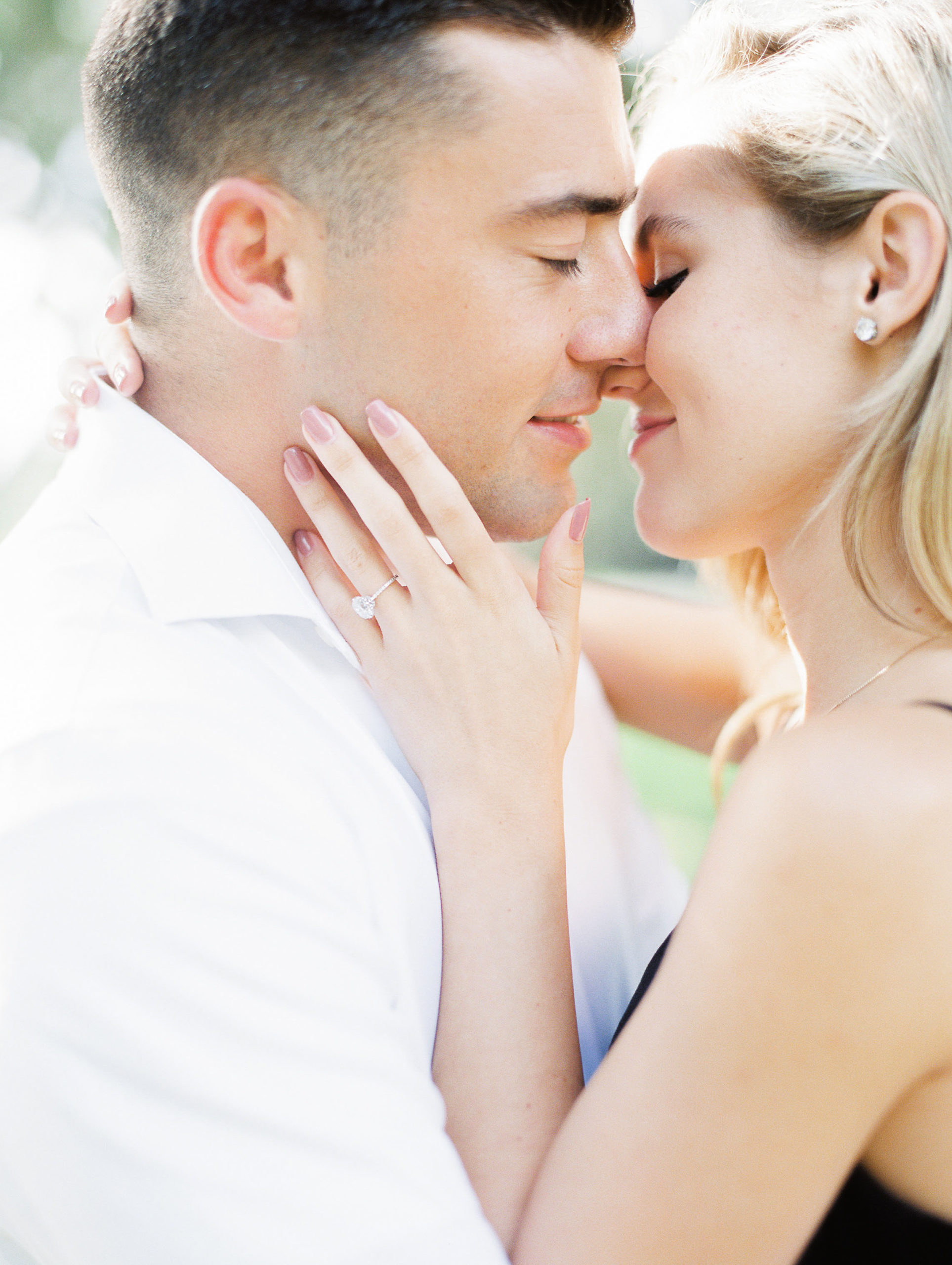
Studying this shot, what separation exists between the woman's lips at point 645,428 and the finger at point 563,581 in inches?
9.7

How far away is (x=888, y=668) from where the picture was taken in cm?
177

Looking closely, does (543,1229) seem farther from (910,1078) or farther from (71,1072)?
(71,1072)

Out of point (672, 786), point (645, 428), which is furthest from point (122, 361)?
point (672, 786)

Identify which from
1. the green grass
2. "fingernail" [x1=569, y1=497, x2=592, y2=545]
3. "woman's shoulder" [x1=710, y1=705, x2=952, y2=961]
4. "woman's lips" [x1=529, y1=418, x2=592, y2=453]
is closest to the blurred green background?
the green grass

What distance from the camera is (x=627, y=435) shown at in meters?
2.51

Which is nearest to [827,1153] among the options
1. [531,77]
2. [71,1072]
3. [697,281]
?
[71,1072]

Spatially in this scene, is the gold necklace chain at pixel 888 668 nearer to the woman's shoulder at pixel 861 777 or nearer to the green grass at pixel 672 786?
the woman's shoulder at pixel 861 777

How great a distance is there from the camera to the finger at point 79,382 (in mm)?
1854

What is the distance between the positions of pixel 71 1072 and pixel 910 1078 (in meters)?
1.02

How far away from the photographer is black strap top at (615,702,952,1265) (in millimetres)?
1454

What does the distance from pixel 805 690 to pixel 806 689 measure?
0.02m

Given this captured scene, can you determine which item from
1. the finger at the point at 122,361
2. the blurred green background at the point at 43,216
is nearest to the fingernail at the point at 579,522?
the finger at the point at 122,361

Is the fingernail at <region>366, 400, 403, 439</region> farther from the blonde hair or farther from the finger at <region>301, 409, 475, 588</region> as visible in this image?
the blonde hair

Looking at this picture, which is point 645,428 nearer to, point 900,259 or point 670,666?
point 900,259
